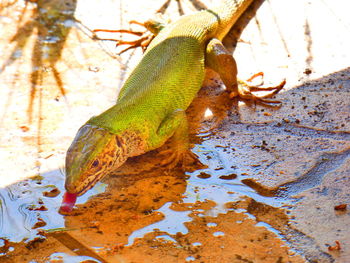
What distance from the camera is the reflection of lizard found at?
4480 millimetres

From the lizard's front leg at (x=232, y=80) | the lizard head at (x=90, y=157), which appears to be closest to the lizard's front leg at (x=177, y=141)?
the lizard head at (x=90, y=157)

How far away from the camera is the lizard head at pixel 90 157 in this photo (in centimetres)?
431

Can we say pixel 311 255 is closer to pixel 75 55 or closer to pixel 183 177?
pixel 183 177

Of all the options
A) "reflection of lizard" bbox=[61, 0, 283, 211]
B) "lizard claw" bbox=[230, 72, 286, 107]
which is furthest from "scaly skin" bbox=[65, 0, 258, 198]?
"lizard claw" bbox=[230, 72, 286, 107]

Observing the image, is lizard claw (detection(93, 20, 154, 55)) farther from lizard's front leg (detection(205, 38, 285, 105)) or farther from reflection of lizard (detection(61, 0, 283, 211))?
lizard's front leg (detection(205, 38, 285, 105))

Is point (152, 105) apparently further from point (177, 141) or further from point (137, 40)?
point (137, 40)

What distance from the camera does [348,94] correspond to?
5977mm

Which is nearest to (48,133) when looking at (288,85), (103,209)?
(103,209)

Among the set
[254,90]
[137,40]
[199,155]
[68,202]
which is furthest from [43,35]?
[68,202]

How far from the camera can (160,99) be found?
5.48 meters

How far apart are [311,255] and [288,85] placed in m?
2.86

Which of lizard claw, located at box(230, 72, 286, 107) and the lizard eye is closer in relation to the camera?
the lizard eye

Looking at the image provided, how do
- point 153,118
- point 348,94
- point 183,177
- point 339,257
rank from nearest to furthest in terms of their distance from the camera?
point 339,257 < point 183,177 < point 153,118 < point 348,94

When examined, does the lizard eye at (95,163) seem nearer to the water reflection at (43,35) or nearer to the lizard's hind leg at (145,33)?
the water reflection at (43,35)
